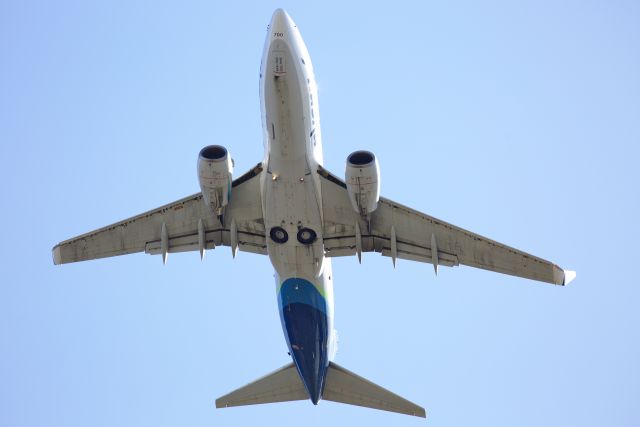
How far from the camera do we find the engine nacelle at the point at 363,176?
1081 inches

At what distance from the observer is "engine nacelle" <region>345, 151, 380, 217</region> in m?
27.5

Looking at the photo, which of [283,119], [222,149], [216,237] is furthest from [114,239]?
[283,119]

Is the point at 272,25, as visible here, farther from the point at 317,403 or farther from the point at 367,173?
the point at 317,403

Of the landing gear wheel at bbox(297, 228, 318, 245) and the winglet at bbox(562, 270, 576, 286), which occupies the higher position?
the landing gear wheel at bbox(297, 228, 318, 245)

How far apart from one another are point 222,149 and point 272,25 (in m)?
4.00

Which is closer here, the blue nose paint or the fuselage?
the fuselage

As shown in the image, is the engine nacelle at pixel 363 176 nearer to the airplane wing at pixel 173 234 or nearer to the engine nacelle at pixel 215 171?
the engine nacelle at pixel 215 171

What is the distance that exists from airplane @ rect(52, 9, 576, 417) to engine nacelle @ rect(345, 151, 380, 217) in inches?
1.3

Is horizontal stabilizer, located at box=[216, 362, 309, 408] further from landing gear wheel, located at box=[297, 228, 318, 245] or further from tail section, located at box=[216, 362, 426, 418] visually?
landing gear wheel, located at box=[297, 228, 318, 245]

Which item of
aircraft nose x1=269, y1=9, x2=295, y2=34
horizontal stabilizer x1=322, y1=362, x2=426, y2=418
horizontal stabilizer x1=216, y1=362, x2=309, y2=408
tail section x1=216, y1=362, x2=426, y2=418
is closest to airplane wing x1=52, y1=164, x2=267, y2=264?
horizontal stabilizer x1=216, y1=362, x2=309, y2=408

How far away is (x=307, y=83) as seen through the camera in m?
28.5

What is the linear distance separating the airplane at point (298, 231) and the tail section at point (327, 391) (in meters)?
0.04

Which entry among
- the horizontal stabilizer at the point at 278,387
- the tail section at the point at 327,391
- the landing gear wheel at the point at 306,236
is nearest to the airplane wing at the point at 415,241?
the landing gear wheel at the point at 306,236

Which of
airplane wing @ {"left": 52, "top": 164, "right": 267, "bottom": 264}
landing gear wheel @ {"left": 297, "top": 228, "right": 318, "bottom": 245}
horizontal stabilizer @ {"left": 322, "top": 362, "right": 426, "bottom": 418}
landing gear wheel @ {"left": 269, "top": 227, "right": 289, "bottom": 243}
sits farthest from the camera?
horizontal stabilizer @ {"left": 322, "top": 362, "right": 426, "bottom": 418}
